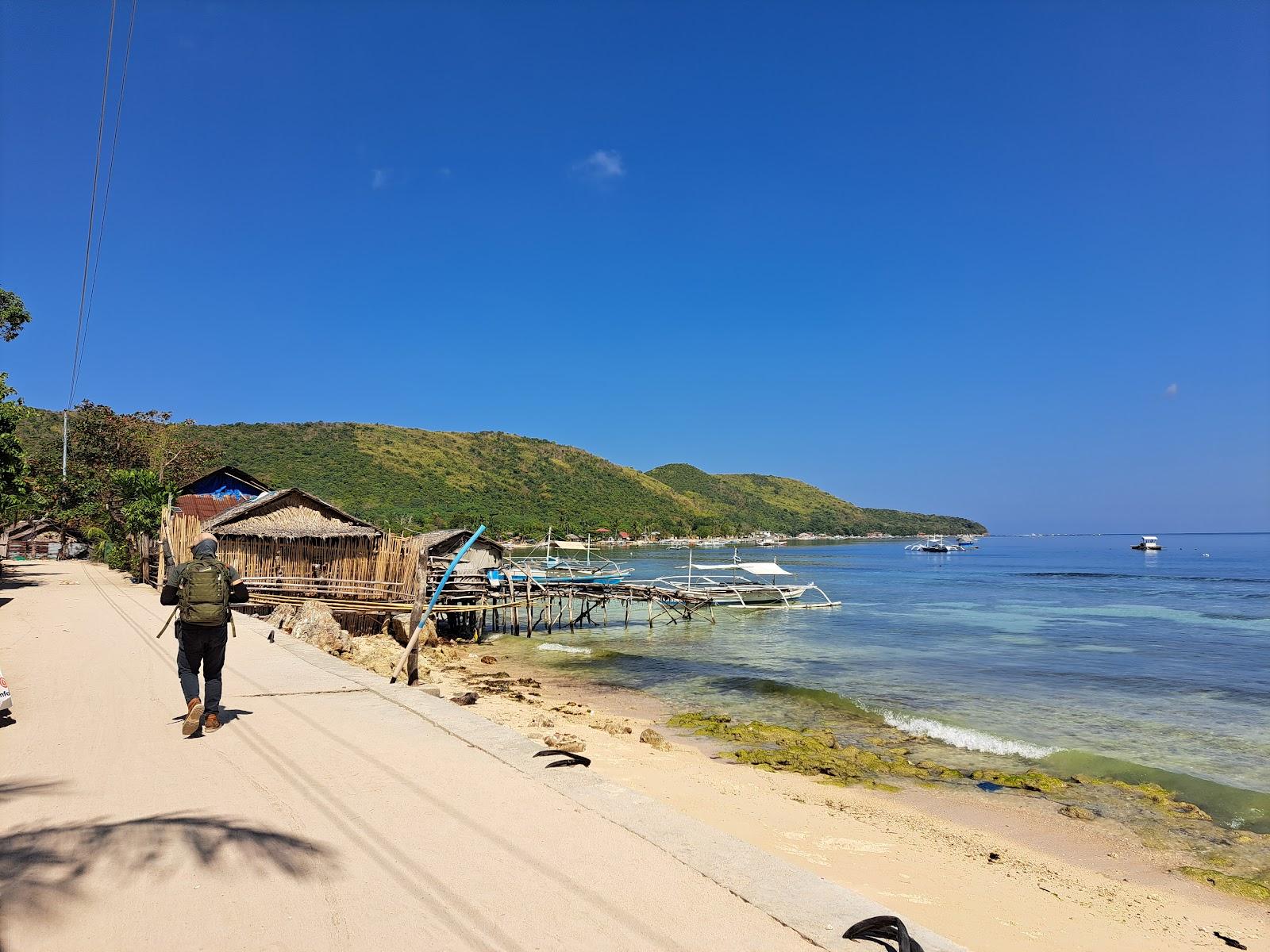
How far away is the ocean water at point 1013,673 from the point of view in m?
12.7

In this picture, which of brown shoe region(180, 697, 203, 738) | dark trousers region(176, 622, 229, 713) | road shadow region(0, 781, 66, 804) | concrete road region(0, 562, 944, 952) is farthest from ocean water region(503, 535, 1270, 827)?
road shadow region(0, 781, 66, 804)

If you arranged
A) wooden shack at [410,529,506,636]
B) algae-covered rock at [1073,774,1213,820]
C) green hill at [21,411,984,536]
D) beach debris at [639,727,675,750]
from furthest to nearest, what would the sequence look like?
1. green hill at [21,411,984,536]
2. wooden shack at [410,529,506,636]
3. beach debris at [639,727,675,750]
4. algae-covered rock at [1073,774,1213,820]

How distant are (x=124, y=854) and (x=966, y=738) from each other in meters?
12.7

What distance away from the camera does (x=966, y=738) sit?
42.5ft

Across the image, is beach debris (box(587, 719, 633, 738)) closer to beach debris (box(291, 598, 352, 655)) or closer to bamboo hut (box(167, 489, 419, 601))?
beach debris (box(291, 598, 352, 655))

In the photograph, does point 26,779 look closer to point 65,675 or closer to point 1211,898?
Answer: point 65,675

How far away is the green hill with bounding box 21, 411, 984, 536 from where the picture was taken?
68.6 m

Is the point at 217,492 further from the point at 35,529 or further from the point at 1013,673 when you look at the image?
the point at 1013,673

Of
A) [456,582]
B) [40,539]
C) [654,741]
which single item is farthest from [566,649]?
[40,539]

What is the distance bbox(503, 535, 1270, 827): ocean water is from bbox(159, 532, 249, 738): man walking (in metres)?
10.4

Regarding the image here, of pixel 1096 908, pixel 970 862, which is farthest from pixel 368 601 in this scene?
pixel 1096 908

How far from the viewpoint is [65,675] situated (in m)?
9.29

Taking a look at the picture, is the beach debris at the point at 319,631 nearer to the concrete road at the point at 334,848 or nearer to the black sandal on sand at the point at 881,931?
the concrete road at the point at 334,848

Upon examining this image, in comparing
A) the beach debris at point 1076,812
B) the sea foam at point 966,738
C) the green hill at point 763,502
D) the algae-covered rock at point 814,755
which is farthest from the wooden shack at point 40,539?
the green hill at point 763,502
